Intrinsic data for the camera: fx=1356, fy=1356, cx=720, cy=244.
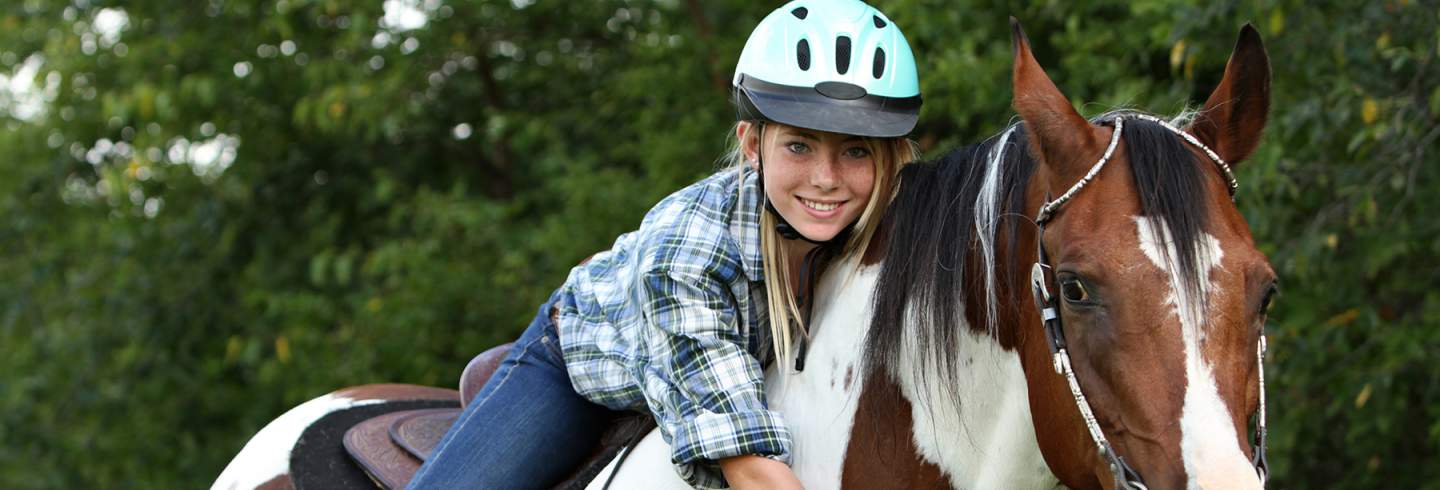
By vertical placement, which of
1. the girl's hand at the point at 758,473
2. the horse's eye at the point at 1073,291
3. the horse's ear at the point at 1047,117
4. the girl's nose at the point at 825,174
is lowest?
the girl's hand at the point at 758,473

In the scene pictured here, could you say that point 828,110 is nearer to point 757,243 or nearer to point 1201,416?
point 757,243

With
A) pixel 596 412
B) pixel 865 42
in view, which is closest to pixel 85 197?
pixel 596 412

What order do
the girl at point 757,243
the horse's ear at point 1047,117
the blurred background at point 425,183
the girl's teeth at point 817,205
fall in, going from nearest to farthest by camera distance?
the horse's ear at point 1047,117
the girl at point 757,243
the girl's teeth at point 817,205
the blurred background at point 425,183

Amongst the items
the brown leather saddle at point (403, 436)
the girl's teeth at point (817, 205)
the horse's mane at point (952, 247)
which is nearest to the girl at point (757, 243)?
the girl's teeth at point (817, 205)

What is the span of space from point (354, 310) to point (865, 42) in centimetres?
591

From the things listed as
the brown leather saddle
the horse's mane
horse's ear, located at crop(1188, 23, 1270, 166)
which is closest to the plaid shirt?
the horse's mane

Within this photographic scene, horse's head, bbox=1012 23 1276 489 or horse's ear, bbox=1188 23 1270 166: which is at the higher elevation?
horse's ear, bbox=1188 23 1270 166

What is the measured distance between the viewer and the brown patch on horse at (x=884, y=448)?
7.22ft

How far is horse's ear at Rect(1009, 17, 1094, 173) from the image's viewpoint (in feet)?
6.43

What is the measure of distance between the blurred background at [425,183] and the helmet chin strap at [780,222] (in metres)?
2.19

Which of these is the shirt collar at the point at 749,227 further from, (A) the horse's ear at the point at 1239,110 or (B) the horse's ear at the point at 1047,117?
(A) the horse's ear at the point at 1239,110

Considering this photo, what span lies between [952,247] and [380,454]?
156 centimetres

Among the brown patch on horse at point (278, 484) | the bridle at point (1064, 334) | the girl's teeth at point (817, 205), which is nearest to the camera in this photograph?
the bridle at point (1064, 334)

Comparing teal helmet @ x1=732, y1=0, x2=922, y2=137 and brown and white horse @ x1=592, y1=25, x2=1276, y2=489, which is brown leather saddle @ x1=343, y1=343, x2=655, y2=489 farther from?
teal helmet @ x1=732, y1=0, x2=922, y2=137
